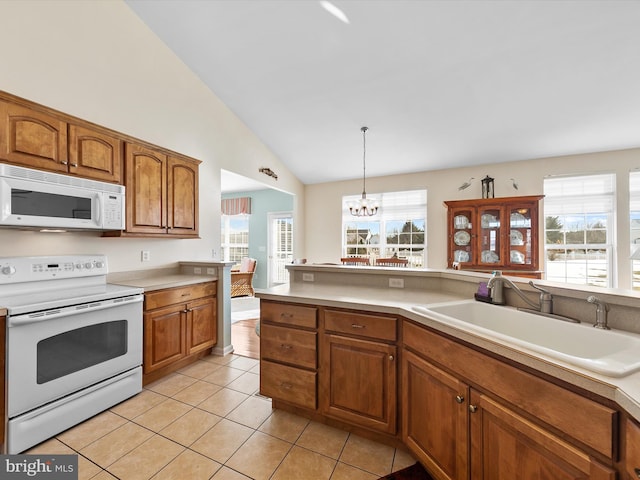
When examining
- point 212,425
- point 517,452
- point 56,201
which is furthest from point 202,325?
point 517,452

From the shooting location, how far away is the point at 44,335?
1.70 metres

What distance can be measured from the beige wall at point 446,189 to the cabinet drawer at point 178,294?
310cm

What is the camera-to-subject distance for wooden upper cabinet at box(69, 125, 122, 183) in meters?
2.08

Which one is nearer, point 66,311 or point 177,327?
point 66,311

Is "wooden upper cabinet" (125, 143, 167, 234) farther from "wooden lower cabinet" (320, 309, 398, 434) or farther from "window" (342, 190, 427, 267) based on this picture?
"window" (342, 190, 427, 267)

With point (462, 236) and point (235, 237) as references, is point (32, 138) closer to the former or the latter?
point (462, 236)

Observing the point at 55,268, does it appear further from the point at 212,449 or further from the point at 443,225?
the point at 443,225

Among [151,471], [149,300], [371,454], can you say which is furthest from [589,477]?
[149,300]

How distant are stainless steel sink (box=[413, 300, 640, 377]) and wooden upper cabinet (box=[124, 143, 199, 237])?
2423mm

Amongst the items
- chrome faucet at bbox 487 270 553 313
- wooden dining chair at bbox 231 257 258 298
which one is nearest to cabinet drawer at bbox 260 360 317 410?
chrome faucet at bbox 487 270 553 313

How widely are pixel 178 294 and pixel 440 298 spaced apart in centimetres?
225

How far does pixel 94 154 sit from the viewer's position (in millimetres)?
2203

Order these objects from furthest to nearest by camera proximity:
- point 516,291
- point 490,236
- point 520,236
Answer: point 490,236
point 520,236
point 516,291

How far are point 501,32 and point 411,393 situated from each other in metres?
2.91
